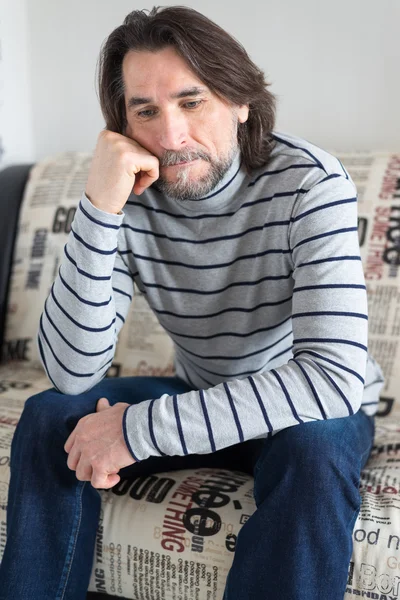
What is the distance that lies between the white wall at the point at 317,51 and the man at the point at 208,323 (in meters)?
0.68

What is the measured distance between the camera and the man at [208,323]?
3.13 ft

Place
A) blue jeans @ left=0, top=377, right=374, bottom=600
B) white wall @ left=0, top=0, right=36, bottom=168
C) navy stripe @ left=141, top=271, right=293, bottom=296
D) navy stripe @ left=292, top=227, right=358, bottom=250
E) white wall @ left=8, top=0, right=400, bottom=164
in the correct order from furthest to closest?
white wall @ left=0, top=0, right=36, bottom=168, white wall @ left=8, top=0, right=400, bottom=164, navy stripe @ left=141, top=271, right=293, bottom=296, navy stripe @ left=292, top=227, right=358, bottom=250, blue jeans @ left=0, top=377, right=374, bottom=600

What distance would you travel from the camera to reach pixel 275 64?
6.11 feet

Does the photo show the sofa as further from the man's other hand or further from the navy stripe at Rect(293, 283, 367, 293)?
the navy stripe at Rect(293, 283, 367, 293)

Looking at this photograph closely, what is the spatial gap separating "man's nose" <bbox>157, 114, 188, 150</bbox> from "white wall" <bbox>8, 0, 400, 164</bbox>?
90 centimetres

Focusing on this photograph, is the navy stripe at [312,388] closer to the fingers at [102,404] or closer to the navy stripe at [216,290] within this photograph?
the navy stripe at [216,290]

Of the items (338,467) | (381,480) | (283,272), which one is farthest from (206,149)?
(381,480)

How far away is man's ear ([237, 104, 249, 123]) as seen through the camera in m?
1.14

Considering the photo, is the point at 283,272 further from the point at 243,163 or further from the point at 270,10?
the point at 270,10

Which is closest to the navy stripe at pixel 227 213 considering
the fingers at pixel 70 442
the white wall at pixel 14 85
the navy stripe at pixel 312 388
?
the navy stripe at pixel 312 388

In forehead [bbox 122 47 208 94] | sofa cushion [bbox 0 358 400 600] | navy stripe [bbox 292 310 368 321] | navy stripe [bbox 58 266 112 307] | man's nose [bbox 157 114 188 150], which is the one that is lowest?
sofa cushion [bbox 0 358 400 600]

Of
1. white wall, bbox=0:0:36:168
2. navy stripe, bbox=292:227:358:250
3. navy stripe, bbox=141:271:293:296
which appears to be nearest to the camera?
navy stripe, bbox=292:227:358:250

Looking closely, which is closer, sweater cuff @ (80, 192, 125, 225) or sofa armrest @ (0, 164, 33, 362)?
sweater cuff @ (80, 192, 125, 225)

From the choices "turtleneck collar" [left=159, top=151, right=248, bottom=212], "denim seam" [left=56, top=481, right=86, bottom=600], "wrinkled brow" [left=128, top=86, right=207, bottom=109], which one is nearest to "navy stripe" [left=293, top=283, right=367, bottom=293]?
"turtleneck collar" [left=159, top=151, right=248, bottom=212]
